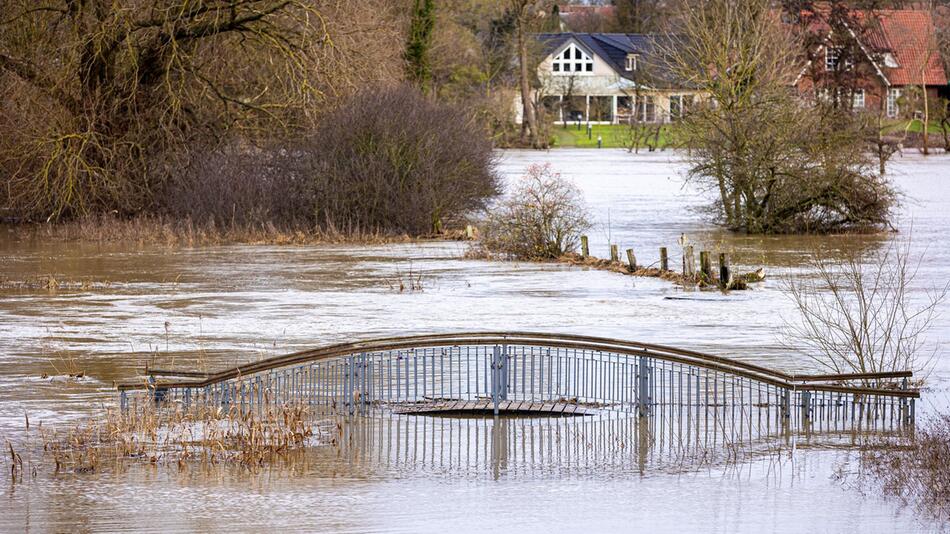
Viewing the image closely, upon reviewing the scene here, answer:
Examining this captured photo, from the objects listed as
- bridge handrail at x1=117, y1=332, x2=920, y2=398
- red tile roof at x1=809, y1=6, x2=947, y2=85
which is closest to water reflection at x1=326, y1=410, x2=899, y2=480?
bridge handrail at x1=117, y1=332, x2=920, y2=398

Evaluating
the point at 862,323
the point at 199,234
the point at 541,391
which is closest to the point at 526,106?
the point at 199,234

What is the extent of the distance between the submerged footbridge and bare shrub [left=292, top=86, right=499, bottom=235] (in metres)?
22.7

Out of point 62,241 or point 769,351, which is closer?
point 769,351

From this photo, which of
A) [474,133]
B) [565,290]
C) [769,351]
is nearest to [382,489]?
[769,351]

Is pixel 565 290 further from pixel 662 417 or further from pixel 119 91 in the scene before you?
pixel 119 91

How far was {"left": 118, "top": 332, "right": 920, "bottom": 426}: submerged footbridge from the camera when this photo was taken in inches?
608

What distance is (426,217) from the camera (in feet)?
134

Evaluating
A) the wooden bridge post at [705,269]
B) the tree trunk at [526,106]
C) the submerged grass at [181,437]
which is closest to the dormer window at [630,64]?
the tree trunk at [526,106]

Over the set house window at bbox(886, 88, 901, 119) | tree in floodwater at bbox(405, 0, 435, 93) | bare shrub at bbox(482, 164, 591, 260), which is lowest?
bare shrub at bbox(482, 164, 591, 260)

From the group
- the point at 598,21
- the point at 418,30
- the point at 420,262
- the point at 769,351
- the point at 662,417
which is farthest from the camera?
the point at 598,21

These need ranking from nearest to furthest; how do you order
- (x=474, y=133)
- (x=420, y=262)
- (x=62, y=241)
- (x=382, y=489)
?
(x=382, y=489) < (x=420, y=262) < (x=62, y=241) < (x=474, y=133)

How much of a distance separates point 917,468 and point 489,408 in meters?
4.99

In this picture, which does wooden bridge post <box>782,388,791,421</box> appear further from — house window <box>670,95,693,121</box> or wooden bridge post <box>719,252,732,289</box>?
house window <box>670,95,693,121</box>

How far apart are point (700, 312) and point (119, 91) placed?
2173 cm
